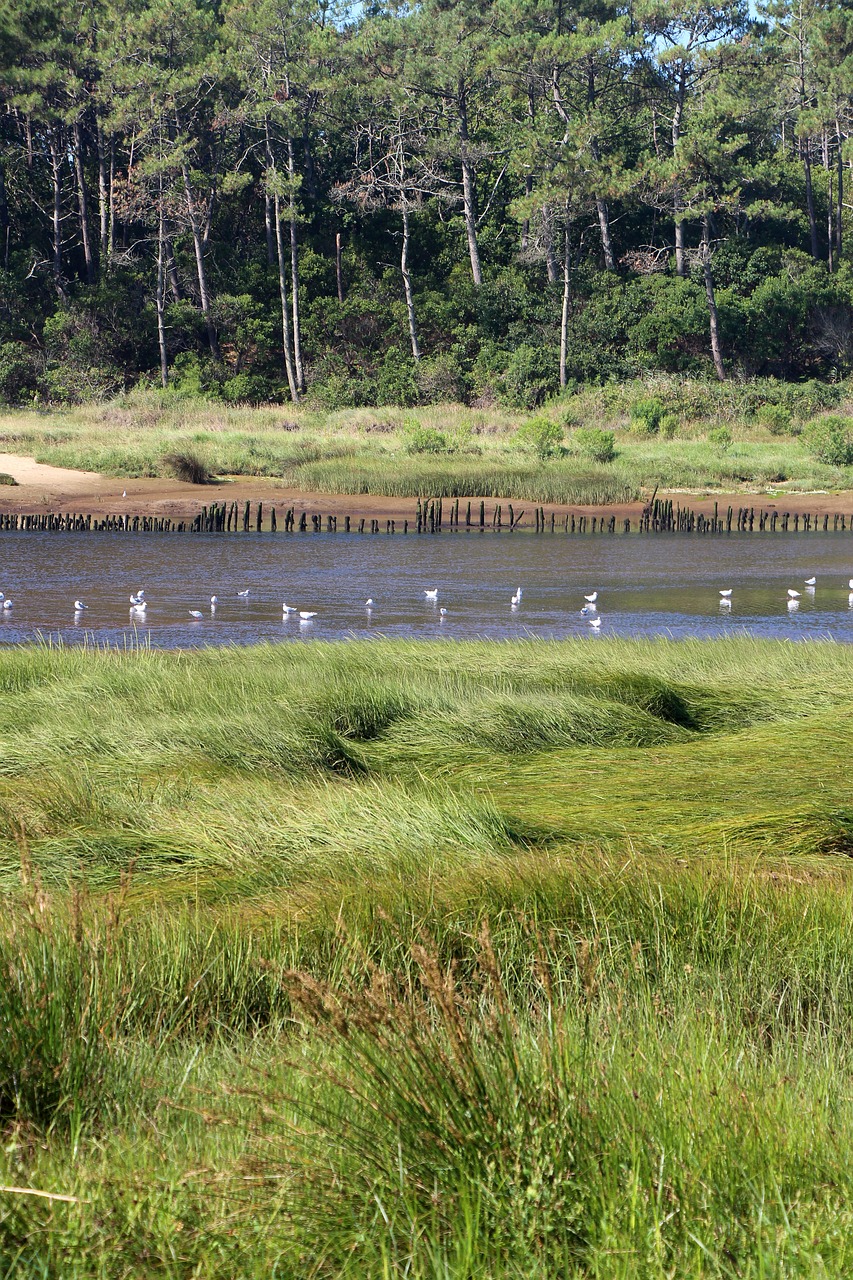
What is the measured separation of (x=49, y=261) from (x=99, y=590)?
3874 centimetres

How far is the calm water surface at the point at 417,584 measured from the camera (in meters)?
17.4

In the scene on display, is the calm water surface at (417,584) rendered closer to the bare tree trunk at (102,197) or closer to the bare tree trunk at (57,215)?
the bare tree trunk at (57,215)

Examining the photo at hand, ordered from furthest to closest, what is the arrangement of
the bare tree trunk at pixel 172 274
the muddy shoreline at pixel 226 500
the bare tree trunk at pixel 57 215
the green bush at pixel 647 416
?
the bare tree trunk at pixel 172 274 < the bare tree trunk at pixel 57 215 < the green bush at pixel 647 416 < the muddy shoreline at pixel 226 500

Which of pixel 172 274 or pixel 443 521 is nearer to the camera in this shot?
pixel 443 521

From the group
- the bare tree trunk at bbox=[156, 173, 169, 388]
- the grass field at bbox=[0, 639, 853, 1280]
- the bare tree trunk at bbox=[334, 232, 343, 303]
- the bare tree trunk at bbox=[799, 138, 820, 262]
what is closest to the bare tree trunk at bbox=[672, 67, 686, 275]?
the bare tree trunk at bbox=[799, 138, 820, 262]

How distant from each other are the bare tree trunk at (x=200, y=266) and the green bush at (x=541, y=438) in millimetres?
18503

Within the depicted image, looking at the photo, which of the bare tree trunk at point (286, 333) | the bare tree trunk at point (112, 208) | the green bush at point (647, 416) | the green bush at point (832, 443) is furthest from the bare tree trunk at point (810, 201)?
the bare tree trunk at point (112, 208)

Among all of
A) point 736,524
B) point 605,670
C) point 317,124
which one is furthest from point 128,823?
point 317,124

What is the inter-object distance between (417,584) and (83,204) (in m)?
38.8

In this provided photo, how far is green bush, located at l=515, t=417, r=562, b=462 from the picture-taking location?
38719 millimetres

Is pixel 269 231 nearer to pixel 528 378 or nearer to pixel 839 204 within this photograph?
pixel 528 378

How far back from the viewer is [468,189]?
54594 mm

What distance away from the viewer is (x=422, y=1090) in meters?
2.41

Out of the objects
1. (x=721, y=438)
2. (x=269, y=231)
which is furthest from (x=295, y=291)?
(x=721, y=438)
